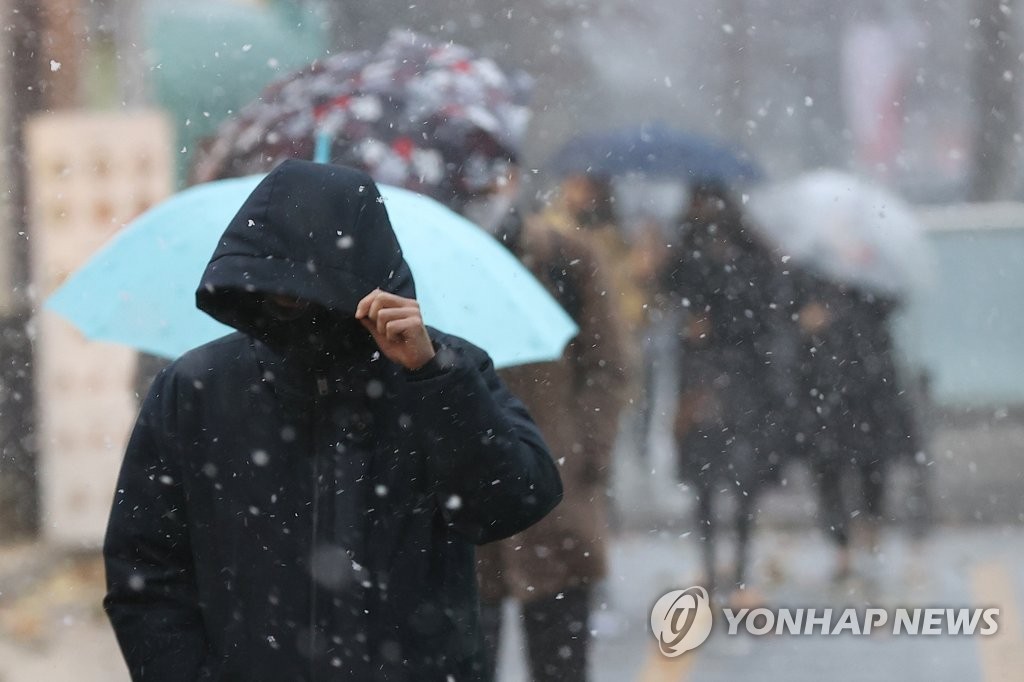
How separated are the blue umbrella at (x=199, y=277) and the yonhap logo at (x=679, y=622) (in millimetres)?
1781

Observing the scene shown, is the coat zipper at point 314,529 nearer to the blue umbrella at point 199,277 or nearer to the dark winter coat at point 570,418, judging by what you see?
the blue umbrella at point 199,277

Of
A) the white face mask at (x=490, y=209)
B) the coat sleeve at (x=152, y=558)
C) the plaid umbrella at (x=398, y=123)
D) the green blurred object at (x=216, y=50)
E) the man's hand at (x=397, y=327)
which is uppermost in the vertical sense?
the green blurred object at (x=216, y=50)

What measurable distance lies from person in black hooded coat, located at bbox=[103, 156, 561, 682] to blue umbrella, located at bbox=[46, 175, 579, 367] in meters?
0.63

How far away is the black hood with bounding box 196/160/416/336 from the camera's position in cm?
204

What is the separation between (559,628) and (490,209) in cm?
114

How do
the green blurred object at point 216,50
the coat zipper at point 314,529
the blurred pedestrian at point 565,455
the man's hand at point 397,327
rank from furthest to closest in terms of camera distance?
the green blurred object at point 216,50 → the blurred pedestrian at point 565,455 → the coat zipper at point 314,529 → the man's hand at point 397,327

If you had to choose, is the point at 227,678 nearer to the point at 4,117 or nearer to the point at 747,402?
the point at 747,402

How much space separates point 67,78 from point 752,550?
3368 millimetres

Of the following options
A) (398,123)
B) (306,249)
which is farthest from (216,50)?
(306,249)

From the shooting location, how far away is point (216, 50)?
5.43 m

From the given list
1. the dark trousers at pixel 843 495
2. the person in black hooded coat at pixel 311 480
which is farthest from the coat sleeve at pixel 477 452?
the dark trousers at pixel 843 495

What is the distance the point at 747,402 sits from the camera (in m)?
Result: 5.00

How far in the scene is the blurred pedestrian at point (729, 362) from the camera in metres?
4.95

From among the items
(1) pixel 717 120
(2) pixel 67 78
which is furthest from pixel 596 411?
(2) pixel 67 78
